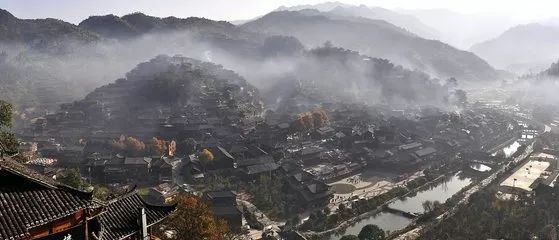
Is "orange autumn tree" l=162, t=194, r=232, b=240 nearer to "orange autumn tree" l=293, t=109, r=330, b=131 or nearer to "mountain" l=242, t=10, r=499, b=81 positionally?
"orange autumn tree" l=293, t=109, r=330, b=131

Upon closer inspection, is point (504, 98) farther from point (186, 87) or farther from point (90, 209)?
point (90, 209)

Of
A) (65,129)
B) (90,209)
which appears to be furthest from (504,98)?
(90,209)

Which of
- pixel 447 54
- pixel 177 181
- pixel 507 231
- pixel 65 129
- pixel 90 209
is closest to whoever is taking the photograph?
pixel 90 209

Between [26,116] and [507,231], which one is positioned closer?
[507,231]

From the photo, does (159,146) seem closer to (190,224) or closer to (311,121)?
(311,121)

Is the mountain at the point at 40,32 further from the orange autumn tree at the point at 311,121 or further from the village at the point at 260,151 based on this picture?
the orange autumn tree at the point at 311,121

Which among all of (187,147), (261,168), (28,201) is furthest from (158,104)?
(28,201)

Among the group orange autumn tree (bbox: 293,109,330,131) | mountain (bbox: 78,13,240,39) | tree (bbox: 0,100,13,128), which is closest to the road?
orange autumn tree (bbox: 293,109,330,131)
